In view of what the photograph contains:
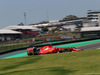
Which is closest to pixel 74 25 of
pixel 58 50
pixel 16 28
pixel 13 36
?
pixel 16 28

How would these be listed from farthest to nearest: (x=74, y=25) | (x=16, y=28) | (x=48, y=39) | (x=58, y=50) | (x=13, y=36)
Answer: (x=74, y=25) → (x=16, y=28) → (x=13, y=36) → (x=48, y=39) → (x=58, y=50)

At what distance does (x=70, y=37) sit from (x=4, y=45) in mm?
15645

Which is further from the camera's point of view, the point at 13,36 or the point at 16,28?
the point at 16,28

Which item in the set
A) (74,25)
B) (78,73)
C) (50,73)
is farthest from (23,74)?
(74,25)

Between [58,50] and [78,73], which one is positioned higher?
[78,73]

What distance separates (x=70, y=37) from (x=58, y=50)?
2048 cm

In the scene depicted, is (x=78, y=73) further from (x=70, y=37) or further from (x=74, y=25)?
(x=74, y=25)

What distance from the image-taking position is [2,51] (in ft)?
103

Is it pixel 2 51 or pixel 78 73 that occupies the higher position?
pixel 78 73

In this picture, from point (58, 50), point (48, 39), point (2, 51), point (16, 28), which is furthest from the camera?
point (16, 28)

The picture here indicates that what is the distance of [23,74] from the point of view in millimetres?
7535

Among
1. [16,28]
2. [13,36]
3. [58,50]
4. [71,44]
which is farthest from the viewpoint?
[16,28]

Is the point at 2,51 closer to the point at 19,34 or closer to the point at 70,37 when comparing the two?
the point at 70,37

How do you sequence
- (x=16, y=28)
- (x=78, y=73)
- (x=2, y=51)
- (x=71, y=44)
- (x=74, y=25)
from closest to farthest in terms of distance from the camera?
(x=78, y=73) < (x=2, y=51) < (x=71, y=44) < (x=16, y=28) < (x=74, y=25)
